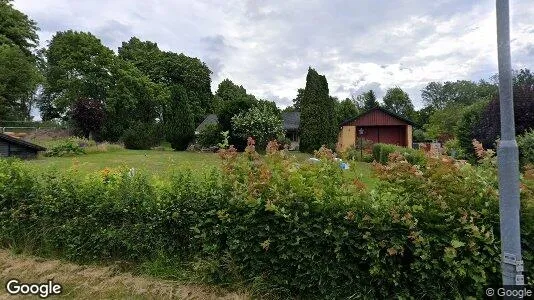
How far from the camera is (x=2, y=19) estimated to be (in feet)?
112

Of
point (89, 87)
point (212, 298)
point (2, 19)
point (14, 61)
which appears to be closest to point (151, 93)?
point (89, 87)

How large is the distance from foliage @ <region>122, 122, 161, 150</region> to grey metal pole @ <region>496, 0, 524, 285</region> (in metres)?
26.7

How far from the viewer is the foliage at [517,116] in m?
14.1

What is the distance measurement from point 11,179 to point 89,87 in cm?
3245

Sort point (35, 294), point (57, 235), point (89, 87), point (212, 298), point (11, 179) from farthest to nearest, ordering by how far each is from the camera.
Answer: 1. point (89, 87)
2. point (11, 179)
3. point (57, 235)
4. point (35, 294)
5. point (212, 298)

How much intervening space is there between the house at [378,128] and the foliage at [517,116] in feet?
50.3

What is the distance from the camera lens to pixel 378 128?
31469 millimetres

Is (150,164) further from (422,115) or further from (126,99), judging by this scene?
(422,115)

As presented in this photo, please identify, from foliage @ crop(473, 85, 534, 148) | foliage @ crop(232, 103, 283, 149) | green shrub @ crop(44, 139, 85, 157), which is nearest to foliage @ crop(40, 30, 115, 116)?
green shrub @ crop(44, 139, 85, 157)

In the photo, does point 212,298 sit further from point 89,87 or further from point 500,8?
point 89,87

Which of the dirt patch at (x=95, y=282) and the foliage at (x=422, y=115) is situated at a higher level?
the foliage at (x=422, y=115)

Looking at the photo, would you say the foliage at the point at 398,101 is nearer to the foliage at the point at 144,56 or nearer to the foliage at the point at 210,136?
the foliage at the point at 144,56

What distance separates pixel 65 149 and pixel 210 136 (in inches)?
335
